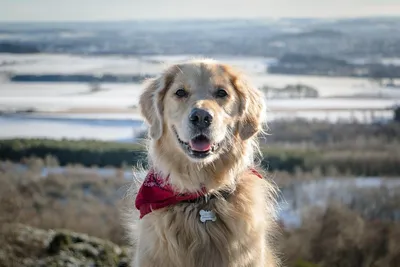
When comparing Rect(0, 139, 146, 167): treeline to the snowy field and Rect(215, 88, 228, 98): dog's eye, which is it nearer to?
the snowy field

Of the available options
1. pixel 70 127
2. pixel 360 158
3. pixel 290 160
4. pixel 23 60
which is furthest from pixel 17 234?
pixel 360 158

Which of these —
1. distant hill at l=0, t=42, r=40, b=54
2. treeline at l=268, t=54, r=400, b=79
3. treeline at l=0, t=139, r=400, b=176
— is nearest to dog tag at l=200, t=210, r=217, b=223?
treeline at l=0, t=139, r=400, b=176

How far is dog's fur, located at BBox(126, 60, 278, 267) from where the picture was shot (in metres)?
3.84

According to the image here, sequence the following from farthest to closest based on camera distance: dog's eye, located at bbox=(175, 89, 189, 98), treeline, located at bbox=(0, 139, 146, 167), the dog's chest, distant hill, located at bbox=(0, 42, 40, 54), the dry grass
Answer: distant hill, located at bbox=(0, 42, 40, 54)
treeline, located at bbox=(0, 139, 146, 167)
the dry grass
dog's eye, located at bbox=(175, 89, 189, 98)
the dog's chest

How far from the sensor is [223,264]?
3826mm

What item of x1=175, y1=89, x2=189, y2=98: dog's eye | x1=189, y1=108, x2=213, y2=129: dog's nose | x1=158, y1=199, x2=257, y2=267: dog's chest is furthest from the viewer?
x1=175, y1=89, x2=189, y2=98: dog's eye

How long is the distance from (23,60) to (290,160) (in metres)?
4.06

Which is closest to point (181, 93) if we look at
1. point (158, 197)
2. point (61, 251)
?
point (158, 197)

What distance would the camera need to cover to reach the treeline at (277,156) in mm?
8477

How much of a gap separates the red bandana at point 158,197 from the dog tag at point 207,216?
0.12m

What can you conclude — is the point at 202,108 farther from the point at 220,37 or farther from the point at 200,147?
the point at 220,37

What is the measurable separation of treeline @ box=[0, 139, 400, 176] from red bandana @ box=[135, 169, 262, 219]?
13.0 ft

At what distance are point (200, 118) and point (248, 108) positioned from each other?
0.52 meters

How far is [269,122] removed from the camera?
7988mm
